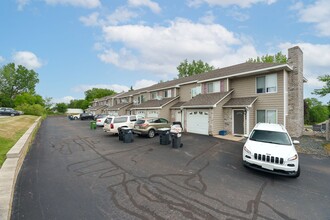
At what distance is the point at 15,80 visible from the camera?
70688 mm

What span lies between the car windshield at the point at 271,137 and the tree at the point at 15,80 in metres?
85.4

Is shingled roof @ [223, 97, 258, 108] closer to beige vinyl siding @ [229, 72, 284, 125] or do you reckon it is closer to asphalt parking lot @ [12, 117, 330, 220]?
beige vinyl siding @ [229, 72, 284, 125]

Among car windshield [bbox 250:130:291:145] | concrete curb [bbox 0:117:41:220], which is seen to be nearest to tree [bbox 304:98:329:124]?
car windshield [bbox 250:130:291:145]

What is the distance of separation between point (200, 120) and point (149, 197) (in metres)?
13.1

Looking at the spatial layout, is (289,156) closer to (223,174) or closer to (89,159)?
(223,174)

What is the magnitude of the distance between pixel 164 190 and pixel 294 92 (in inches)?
566

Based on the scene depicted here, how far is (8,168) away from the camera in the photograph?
614 cm

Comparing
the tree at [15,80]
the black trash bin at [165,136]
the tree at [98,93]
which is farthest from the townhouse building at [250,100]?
the tree at [15,80]

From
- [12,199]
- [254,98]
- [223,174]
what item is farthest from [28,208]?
[254,98]

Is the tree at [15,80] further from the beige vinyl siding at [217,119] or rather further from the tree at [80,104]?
the beige vinyl siding at [217,119]

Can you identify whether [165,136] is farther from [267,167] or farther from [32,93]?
[32,93]

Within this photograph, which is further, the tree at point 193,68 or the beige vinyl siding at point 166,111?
the tree at point 193,68

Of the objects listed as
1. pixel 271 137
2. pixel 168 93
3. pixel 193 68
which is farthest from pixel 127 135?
pixel 193 68

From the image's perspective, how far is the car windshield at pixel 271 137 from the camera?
7.24 m
